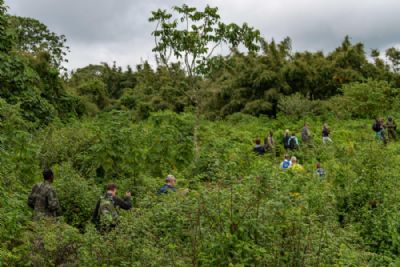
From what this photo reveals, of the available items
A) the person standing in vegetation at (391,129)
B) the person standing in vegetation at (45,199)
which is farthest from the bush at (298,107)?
the person standing in vegetation at (45,199)

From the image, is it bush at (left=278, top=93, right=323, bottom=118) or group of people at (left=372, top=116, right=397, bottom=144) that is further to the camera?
bush at (left=278, top=93, right=323, bottom=118)

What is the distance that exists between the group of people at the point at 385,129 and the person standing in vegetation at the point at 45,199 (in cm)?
1281

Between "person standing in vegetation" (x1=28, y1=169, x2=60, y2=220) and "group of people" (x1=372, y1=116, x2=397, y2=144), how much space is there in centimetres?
1281

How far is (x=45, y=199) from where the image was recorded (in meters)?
8.12

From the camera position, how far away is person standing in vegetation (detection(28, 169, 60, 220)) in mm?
8094

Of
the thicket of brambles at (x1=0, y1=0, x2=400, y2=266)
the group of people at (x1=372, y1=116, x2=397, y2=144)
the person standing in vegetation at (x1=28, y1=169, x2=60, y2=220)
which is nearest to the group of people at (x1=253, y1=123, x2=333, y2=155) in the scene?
the thicket of brambles at (x1=0, y1=0, x2=400, y2=266)

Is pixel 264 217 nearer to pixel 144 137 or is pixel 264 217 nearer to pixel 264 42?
pixel 144 137

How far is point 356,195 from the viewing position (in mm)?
9297

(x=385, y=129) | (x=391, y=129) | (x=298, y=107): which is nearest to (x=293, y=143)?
(x=385, y=129)

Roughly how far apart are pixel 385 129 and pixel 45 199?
48.2 ft

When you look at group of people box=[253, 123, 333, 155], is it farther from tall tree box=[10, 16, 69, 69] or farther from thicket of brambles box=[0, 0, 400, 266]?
tall tree box=[10, 16, 69, 69]

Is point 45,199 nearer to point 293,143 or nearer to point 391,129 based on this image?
point 293,143

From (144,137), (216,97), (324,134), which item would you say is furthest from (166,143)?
(216,97)

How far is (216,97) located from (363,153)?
25.4m
